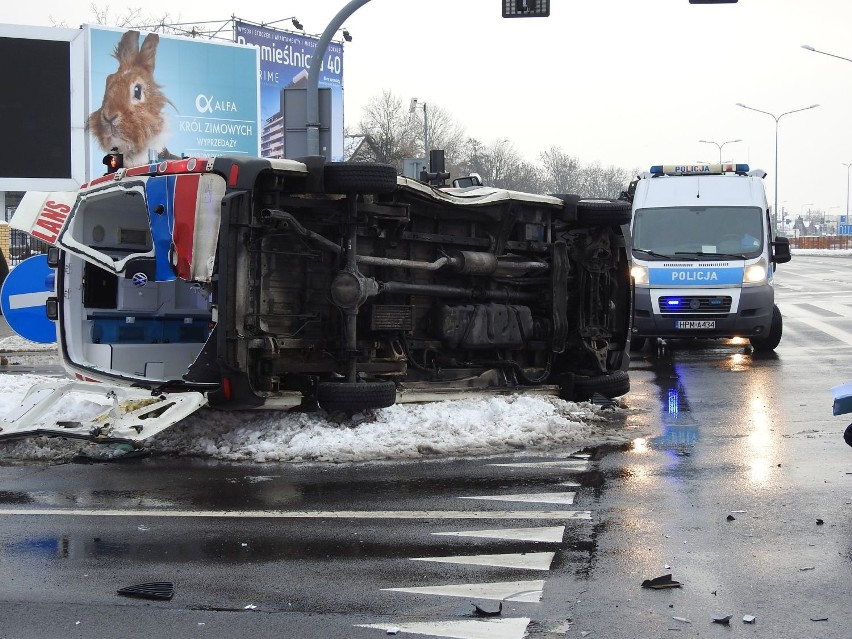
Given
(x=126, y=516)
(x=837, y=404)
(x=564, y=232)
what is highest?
(x=564, y=232)

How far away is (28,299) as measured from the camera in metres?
10.2

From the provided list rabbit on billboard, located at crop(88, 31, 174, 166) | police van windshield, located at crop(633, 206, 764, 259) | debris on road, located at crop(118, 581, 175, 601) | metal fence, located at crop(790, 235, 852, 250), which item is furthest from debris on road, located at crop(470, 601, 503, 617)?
metal fence, located at crop(790, 235, 852, 250)

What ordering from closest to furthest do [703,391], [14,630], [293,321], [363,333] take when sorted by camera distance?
1. [14,630]
2. [293,321]
3. [363,333]
4. [703,391]

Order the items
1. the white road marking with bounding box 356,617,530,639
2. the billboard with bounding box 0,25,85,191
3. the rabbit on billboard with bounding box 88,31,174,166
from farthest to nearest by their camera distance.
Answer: the rabbit on billboard with bounding box 88,31,174,166, the billboard with bounding box 0,25,85,191, the white road marking with bounding box 356,617,530,639

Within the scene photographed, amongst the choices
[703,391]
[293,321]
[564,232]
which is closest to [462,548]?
[293,321]

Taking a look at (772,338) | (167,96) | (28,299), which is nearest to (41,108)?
(167,96)

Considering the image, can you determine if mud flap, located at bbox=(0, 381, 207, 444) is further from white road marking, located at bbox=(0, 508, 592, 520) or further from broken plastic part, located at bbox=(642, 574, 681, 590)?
broken plastic part, located at bbox=(642, 574, 681, 590)

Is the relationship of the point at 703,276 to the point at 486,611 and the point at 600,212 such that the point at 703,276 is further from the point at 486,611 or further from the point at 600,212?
the point at 486,611

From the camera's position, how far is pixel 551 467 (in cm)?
838

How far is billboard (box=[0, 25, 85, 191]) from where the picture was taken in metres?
36.5

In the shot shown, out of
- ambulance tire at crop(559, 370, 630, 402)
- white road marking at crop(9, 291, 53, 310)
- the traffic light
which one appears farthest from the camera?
ambulance tire at crop(559, 370, 630, 402)

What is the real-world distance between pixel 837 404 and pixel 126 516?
449 cm

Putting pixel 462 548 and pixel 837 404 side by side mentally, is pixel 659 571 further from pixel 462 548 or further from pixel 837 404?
pixel 837 404

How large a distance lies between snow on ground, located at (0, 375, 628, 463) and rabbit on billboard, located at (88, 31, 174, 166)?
99.8 feet
